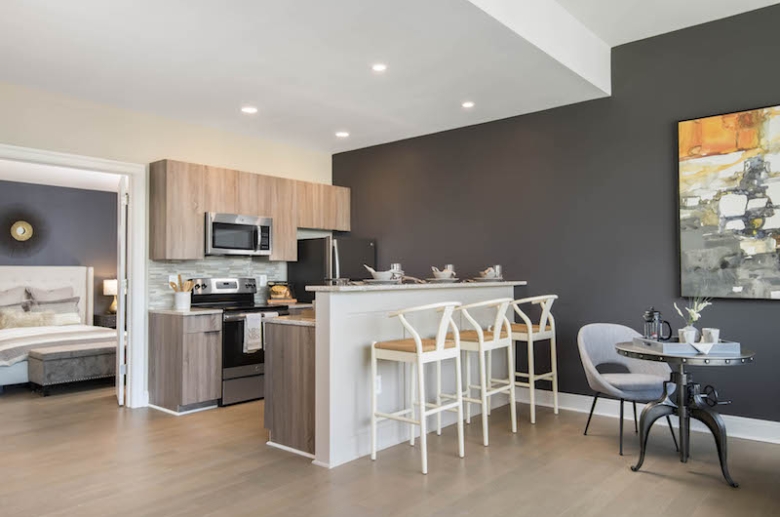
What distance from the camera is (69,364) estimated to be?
5648 mm

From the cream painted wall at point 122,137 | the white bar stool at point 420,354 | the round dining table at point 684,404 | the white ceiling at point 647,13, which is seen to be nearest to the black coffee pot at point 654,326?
the round dining table at point 684,404

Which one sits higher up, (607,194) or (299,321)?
(607,194)

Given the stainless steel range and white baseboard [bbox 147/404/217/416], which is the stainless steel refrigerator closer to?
the stainless steel range

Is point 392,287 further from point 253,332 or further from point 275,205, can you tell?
point 275,205

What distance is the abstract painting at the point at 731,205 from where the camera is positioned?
12.7ft

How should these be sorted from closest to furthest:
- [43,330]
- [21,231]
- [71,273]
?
[43,330] < [21,231] < [71,273]

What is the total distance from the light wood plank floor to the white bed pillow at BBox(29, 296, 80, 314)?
3425 millimetres

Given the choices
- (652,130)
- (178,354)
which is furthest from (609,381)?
(178,354)

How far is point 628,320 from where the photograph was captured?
4.48m

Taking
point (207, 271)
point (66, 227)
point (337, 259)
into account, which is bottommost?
point (207, 271)

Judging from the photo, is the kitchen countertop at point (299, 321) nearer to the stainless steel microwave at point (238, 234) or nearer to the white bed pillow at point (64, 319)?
the stainless steel microwave at point (238, 234)

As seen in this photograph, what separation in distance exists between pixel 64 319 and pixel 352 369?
204 inches

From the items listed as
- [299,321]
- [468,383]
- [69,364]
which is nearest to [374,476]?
[299,321]

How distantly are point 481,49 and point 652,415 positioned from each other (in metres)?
2.49
